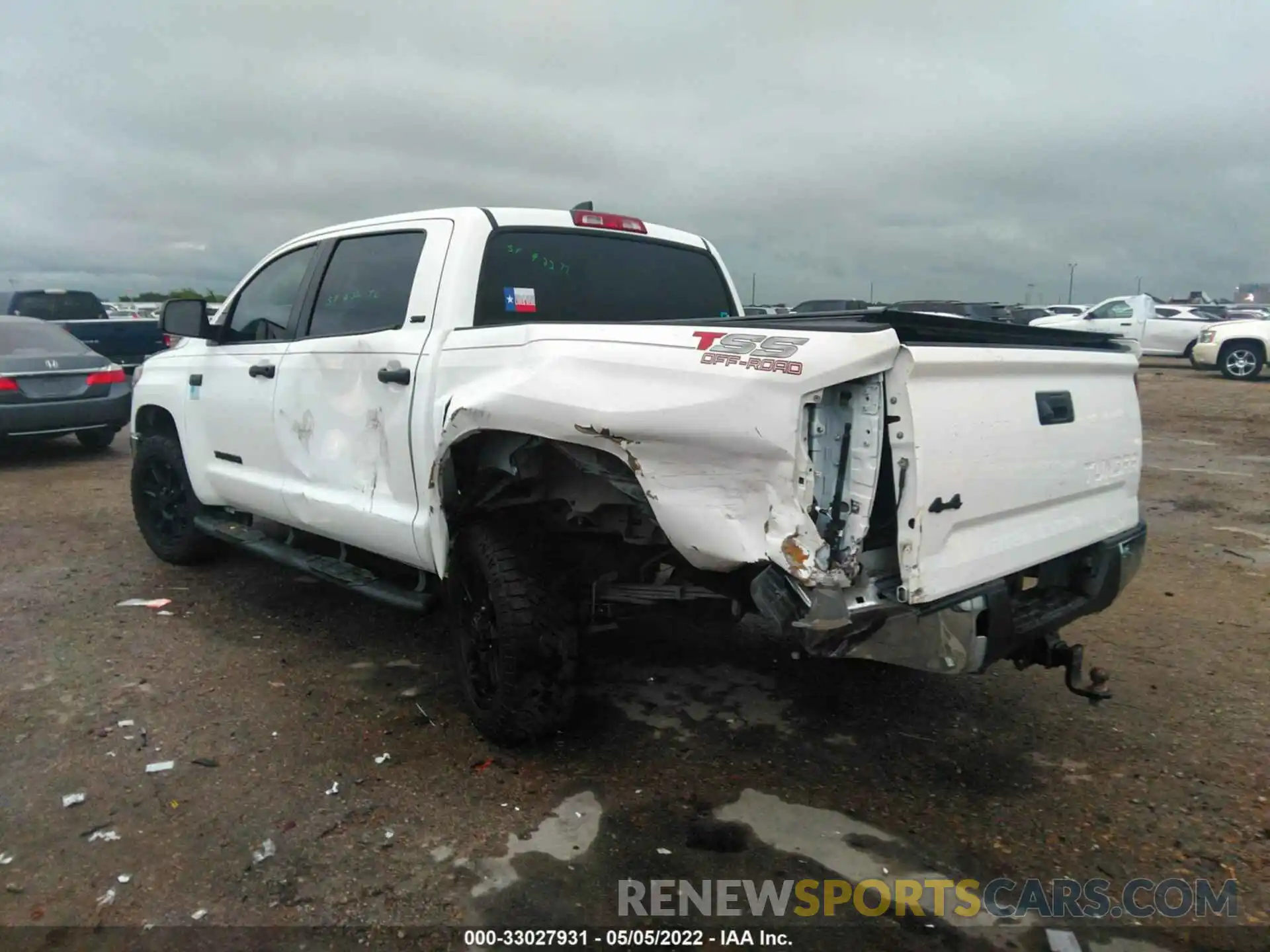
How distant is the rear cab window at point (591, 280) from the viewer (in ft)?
12.6

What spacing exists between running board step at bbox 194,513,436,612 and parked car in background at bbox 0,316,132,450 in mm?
5145

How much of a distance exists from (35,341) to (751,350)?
379 inches

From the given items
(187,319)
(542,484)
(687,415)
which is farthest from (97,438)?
(687,415)

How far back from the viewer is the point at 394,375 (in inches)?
145

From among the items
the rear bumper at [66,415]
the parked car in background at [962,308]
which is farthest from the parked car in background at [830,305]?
the rear bumper at [66,415]

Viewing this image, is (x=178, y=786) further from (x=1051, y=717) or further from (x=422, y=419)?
(x=1051, y=717)

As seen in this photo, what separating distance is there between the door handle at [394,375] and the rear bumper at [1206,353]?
18.6 metres

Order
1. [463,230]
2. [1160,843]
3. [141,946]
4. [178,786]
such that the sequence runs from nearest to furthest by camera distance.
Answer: [141,946], [1160,843], [178,786], [463,230]

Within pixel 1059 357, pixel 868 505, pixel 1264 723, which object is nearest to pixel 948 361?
pixel 868 505

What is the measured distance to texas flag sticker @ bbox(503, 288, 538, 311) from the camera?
386 centimetres

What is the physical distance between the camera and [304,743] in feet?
11.8

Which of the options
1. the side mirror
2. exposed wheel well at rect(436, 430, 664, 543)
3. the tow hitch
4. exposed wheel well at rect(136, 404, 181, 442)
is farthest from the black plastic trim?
exposed wheel well at rect(136, 404, 181, 442)

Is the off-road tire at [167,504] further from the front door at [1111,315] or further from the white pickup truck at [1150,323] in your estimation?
the front door at [1111,315]

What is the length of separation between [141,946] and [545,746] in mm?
1463
